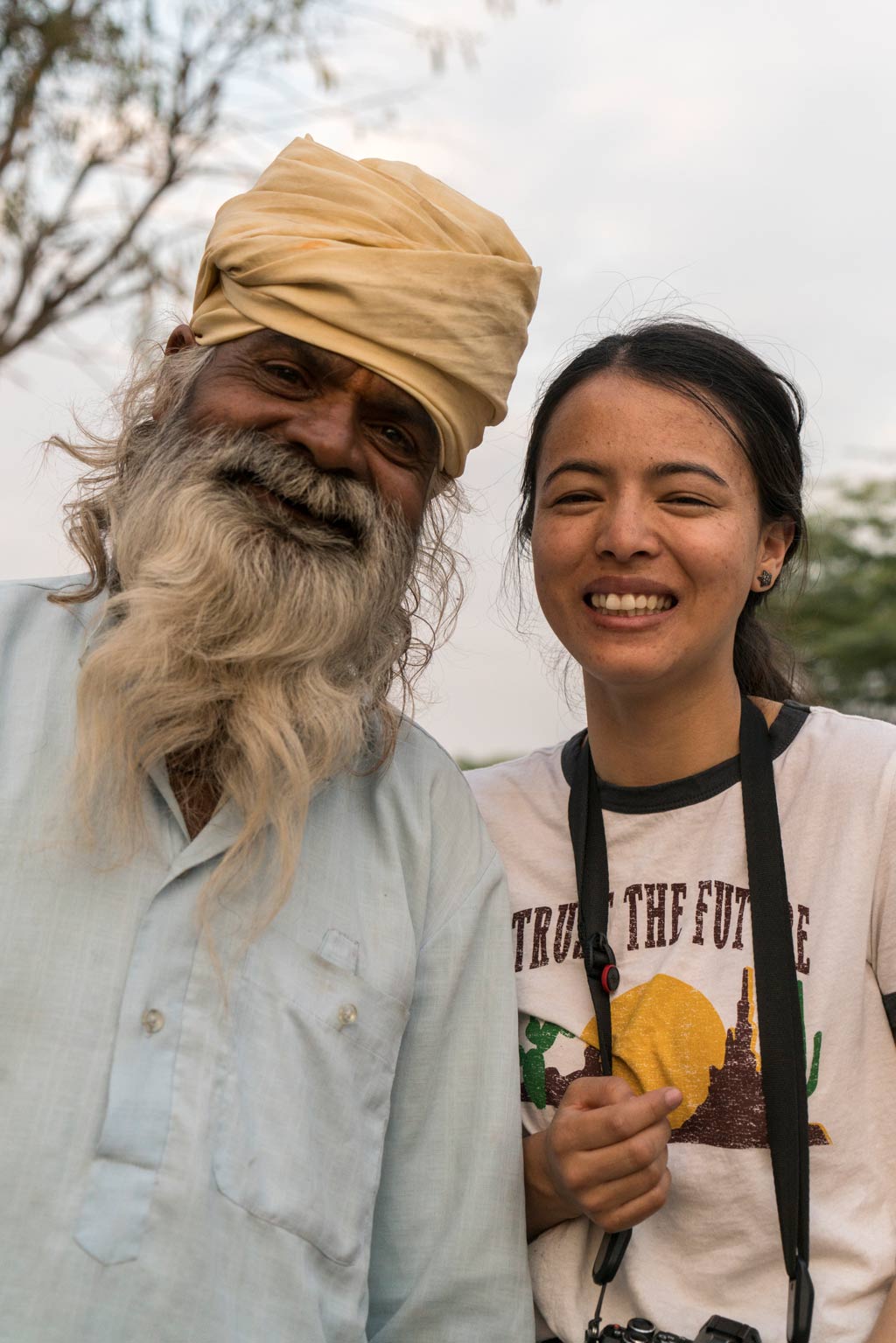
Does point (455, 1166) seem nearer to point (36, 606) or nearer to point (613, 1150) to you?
point (613, 1150)

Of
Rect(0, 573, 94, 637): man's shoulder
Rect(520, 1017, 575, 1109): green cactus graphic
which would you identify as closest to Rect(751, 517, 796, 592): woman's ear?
Rect(520, 1017, 575, 1109): green cactus graphic

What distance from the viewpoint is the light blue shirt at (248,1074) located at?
1.98 metres

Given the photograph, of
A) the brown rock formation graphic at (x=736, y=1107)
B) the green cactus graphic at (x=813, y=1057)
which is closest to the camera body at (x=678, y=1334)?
the brown rock formation graphic at (x=736, y=1107)

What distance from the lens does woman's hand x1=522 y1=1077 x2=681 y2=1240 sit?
2.18m

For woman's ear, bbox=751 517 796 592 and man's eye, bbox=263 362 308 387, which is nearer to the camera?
man's eye, bbox=263 362 308 387

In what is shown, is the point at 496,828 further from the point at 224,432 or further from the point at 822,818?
the point at 224,432

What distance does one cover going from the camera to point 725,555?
256 centimetres

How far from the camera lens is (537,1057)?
100 inches

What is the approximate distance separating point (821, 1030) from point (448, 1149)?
26.9 inches

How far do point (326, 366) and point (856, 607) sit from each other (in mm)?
17423

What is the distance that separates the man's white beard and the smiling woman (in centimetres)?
47

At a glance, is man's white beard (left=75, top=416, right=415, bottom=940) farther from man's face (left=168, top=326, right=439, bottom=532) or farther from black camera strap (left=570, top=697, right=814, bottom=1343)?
black camera strap (left=570, top=697, right=814, bottom=1343)

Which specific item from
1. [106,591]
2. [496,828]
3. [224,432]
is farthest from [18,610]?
[496,828]

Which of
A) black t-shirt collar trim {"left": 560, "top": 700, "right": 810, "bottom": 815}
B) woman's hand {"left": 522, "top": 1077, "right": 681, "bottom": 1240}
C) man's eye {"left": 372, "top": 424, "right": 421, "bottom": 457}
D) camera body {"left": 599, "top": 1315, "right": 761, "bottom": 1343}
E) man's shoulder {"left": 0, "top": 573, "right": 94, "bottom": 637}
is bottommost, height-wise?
camera body {"left": 599, "top": 1315, "right": 761, "bottom": 1343}
